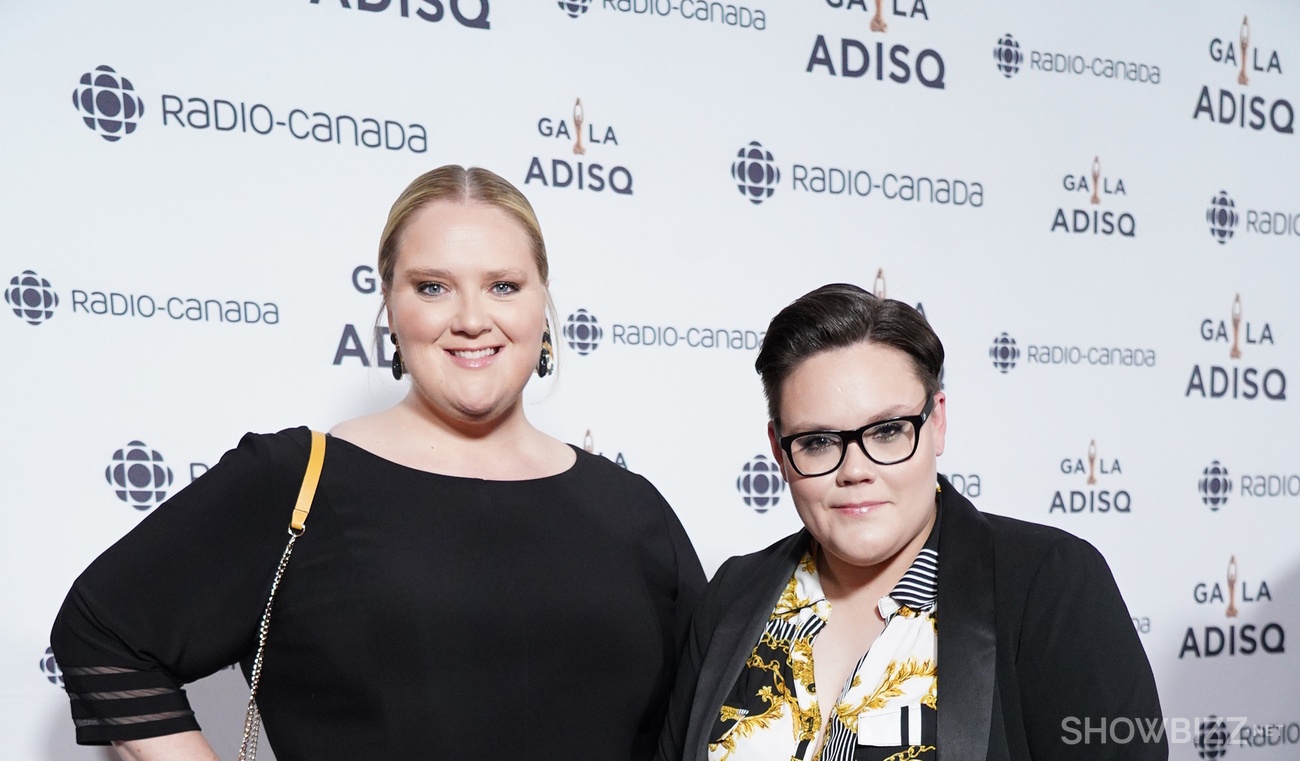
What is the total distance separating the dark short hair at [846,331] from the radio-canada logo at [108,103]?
5.08 feet

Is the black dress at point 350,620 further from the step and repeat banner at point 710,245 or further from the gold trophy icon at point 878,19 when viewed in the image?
the gold trophy icon at point 878,19

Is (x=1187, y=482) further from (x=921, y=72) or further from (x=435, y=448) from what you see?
(x=435, y=448)

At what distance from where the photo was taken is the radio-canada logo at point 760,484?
2.76 meters

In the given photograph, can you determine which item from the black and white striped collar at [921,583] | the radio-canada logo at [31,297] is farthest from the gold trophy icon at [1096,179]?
the radio-canada logo at [31,297]

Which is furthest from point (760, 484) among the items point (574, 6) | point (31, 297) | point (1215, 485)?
point (31, 297)

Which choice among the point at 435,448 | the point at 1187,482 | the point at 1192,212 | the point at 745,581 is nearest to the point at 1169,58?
the point at 1192,212

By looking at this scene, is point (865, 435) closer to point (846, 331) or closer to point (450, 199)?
point (846, 331)

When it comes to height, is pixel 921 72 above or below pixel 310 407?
above

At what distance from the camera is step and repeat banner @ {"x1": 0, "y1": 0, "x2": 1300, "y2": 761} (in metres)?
2.21

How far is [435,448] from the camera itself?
5.61ft

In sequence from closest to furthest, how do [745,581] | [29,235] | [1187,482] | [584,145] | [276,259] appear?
[745,581]
[29,235]
[276,259]
[584,145]
[1187,482]

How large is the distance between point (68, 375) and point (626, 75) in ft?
4.80

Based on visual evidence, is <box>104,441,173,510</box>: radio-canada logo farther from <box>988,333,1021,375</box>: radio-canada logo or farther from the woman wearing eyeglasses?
<box>988,333,1021,375</box>: radio-canada logo

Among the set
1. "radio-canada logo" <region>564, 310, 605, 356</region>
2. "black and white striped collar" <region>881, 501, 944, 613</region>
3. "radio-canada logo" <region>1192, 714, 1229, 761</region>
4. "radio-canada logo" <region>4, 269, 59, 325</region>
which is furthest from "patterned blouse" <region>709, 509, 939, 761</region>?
"radio-canada logo" <region>1192, 714, 1229, 761</region>
